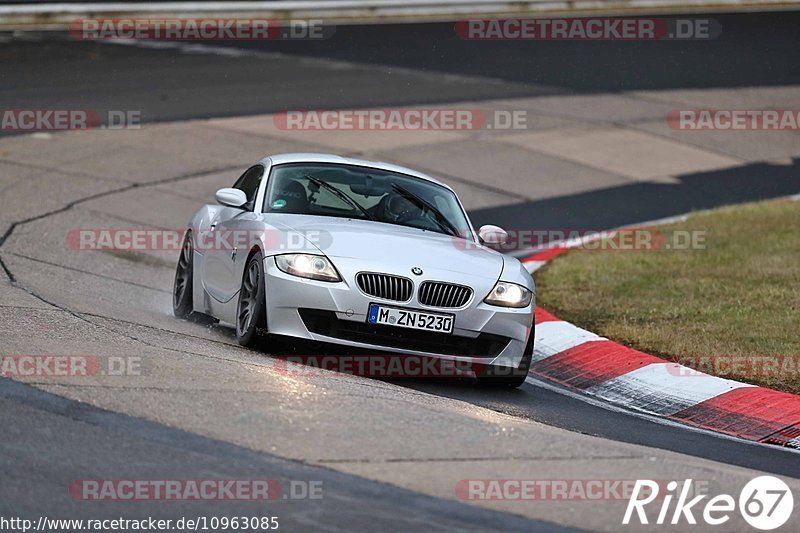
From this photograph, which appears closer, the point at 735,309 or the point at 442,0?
the point at 735,309

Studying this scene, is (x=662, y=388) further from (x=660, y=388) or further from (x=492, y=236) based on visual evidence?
(x=492, y=236)

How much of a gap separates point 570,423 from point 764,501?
7.14 feet

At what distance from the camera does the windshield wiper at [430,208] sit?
1006 centimetres

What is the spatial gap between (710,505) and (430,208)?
14.8 ft

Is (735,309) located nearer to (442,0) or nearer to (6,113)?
(6,113)

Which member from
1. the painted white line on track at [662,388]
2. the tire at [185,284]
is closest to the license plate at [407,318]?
the painted white line on track at [662,388]

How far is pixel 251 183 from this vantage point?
10.6 metres

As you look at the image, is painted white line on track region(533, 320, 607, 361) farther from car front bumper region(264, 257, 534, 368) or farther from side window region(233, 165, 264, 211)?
side window region(233, 165, 264, 211)

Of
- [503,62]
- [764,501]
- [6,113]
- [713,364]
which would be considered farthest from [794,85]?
[764,501]

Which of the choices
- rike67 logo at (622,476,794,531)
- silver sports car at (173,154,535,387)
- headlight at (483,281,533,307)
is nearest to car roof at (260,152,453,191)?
silver sports car at (173,154,535,387)

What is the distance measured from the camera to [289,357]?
29.7ft

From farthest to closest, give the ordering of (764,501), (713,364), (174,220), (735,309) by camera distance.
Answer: (174,220) → (735,309) → (713,364) → (764,501)

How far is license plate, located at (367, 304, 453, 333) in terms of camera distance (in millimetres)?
8594

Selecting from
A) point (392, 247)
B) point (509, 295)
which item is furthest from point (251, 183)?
point (509, 295)
